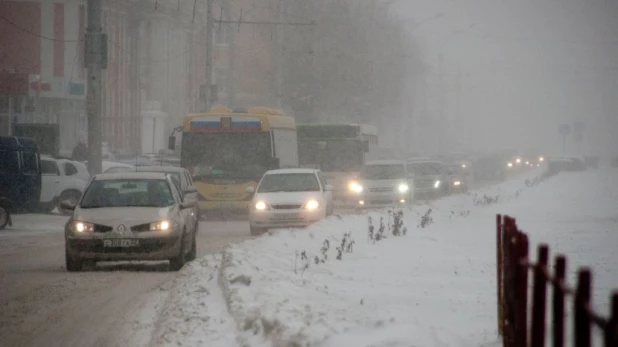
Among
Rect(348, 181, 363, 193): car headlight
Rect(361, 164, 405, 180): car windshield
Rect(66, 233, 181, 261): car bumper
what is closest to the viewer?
Rect(66, 233, 181, 261): car bumper

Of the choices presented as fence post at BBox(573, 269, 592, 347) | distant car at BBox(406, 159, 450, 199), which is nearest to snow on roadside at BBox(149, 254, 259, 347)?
fence post at BBox(573, 269, 592, 347)

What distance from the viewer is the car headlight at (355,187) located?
3906 cm

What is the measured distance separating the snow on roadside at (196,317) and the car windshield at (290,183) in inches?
478

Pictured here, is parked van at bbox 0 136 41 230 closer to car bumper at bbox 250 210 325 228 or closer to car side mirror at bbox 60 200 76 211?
car bumper at bbox 250 210 325 228

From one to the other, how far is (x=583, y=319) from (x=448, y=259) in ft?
44.9

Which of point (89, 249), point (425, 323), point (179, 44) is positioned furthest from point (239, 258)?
point (179, 44)

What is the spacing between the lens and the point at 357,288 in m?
13.0

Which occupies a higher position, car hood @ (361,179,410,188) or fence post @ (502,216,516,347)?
car hood @ (361,179,410,188)

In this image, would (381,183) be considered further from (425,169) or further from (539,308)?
(539,308)

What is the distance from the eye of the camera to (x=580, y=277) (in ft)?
13.8

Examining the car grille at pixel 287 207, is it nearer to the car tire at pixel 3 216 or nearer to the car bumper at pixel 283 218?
the car bumper at pixel 283 218

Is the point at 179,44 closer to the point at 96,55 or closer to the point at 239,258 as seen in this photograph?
the point at 96,55

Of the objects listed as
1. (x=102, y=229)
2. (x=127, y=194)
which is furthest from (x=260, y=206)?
(x=102, y=229)

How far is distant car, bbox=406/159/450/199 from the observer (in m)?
47.6
